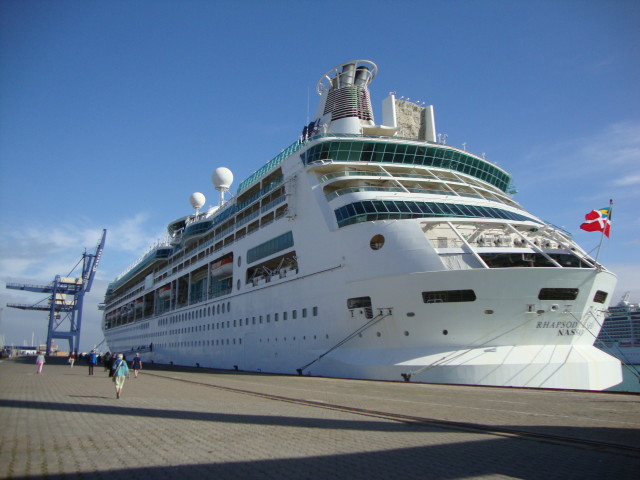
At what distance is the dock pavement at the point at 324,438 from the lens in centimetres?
562

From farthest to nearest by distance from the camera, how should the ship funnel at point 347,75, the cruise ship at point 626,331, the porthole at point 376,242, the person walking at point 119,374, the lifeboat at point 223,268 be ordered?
the cruise ship at point 626,331 → the lifeboat at point 223,268 → the ship funnel at point 347,75 → the porthole at point 376,242 → the person walking at point 119,374

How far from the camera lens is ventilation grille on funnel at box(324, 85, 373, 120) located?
3098cm

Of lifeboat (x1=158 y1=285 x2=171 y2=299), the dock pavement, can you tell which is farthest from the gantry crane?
the dock pavement

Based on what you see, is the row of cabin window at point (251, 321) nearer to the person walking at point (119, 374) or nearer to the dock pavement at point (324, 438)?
the person walking at point (119, 374)

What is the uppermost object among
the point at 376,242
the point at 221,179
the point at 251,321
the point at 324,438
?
the point at 221,179

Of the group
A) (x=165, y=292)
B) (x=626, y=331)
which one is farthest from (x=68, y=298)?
(x=626, y=331)

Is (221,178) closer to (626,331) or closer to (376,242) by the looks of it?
(376,242)

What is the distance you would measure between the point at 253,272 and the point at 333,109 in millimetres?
12240

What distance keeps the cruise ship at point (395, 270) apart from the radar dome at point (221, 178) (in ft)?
43.7

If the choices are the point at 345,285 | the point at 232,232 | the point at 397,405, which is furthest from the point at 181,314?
the point at 397,405

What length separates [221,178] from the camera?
4969 centimetres

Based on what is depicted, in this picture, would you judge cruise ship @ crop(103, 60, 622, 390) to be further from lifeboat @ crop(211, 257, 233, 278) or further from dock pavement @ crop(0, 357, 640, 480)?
dock pavement @ crop(0, 357, 640, 480)

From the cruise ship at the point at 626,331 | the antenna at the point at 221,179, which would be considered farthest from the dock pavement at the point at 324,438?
the cruise ship at the point at 626,331

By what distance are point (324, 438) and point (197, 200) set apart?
52951 mm
